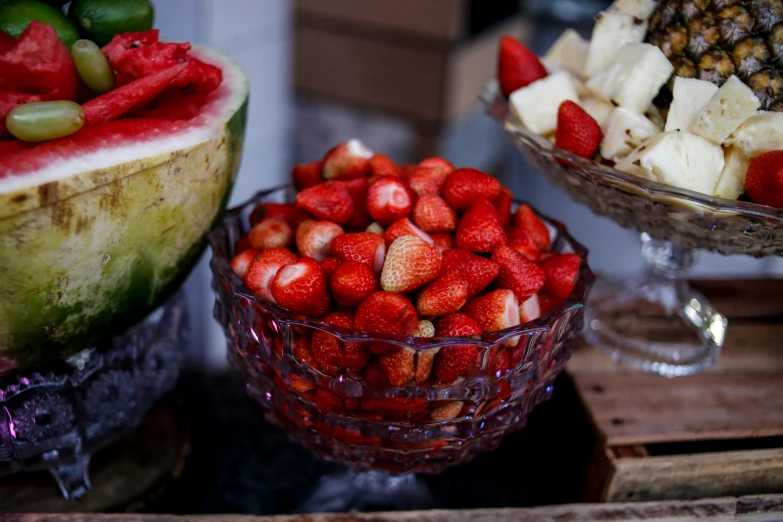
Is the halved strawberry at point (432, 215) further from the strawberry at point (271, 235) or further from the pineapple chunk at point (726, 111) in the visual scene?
the pineapple chunk at point (726, 111)

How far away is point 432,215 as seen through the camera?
58 centimetres

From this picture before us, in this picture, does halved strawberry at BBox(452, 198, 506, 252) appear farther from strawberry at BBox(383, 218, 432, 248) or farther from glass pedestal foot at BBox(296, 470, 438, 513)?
glass pedestal foot at BBox(296, 470, 438, 513)

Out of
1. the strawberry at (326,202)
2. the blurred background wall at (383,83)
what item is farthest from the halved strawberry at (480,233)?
the blurred background wall at (383,83)

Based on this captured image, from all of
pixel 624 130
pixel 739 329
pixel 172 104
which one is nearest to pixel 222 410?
pixel 172 104

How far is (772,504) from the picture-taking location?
58 cm

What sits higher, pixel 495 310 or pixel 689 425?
pixel 495 310

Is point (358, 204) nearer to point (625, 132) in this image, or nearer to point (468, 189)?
point (468, 189)

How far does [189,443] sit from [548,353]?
40 cm

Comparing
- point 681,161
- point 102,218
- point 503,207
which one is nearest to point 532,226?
point 503,207

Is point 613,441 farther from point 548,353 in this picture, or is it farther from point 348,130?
point 348,130

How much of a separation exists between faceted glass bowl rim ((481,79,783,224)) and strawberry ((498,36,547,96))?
9cm

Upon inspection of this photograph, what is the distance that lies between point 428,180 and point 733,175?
0.28m

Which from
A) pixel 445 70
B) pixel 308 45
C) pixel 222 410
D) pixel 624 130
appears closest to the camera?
pixel 624 130

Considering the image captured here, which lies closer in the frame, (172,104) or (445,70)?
(172,104)
